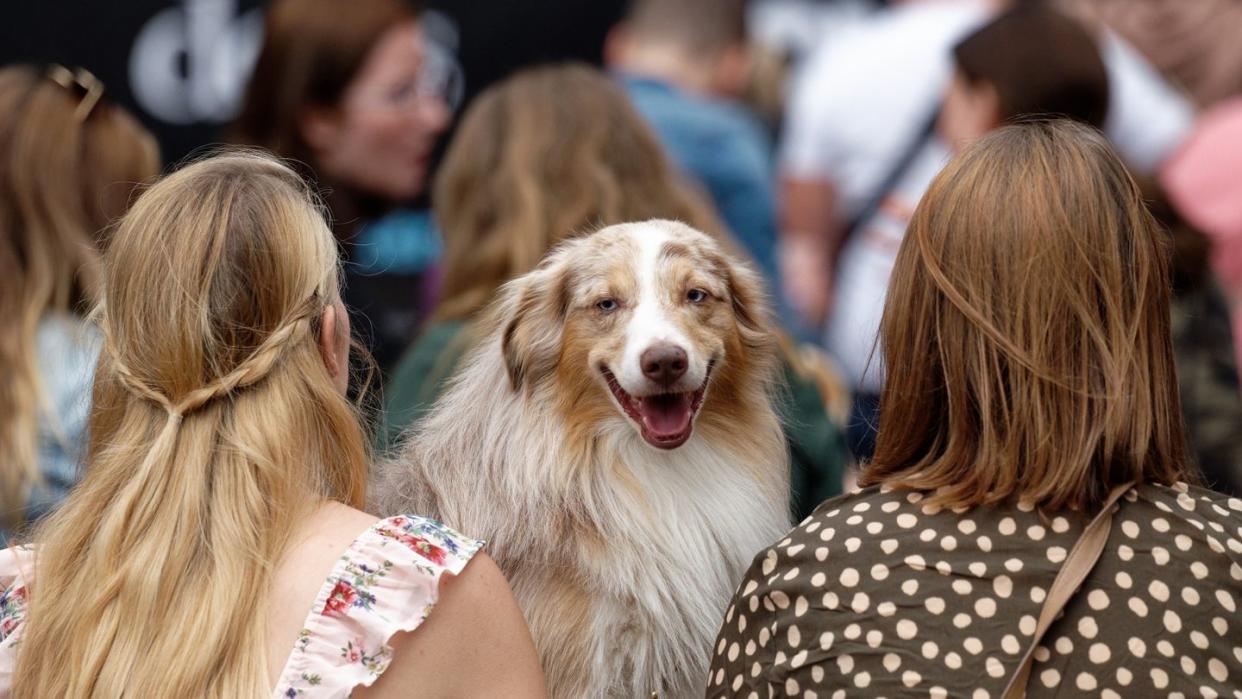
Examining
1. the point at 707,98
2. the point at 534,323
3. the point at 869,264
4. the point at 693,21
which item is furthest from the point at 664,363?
the point at 693,21

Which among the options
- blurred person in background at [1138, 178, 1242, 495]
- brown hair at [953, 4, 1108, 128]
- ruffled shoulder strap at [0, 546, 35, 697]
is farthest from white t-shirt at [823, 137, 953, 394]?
ruffled shoulder strap at [0, 546, 35, 697]

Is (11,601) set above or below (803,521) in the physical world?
below

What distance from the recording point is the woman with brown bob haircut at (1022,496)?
84.0 inches

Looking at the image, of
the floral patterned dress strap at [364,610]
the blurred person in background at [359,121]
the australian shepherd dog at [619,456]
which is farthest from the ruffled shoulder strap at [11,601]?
the blurred person in background at [359,121]

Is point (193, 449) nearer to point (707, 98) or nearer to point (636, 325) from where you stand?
point (636, 325)

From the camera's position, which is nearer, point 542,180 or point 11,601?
point 11,601

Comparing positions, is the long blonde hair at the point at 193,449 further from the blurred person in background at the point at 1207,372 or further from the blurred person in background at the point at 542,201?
the blurred person in background at the point at 1207,372

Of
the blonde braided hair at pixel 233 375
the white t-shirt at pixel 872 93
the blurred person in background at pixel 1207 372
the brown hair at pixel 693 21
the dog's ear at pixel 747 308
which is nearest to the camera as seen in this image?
the blonde braided hair at pixel 233 375

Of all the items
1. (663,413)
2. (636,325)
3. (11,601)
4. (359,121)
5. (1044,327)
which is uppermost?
(1044,327)

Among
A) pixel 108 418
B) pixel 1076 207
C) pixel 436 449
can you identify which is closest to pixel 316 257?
pixel 108 418

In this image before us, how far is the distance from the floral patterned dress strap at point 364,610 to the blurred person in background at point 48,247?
4.63ft

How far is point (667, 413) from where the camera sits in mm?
2988

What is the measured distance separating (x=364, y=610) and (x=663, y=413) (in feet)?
3.03

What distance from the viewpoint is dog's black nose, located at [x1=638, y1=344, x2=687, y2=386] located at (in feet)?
9.56
